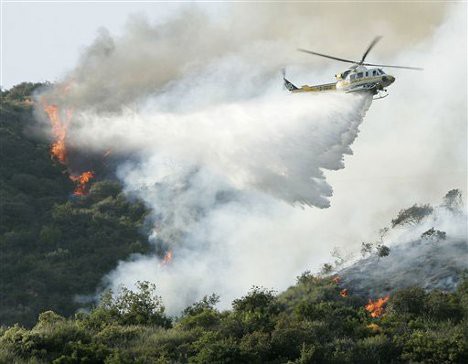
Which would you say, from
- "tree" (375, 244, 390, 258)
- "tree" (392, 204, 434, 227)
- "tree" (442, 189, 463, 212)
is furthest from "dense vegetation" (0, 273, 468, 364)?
"tree" (392, 204, 434, 227)

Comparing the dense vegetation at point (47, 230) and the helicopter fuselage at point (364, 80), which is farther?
the dense vegetation at point (47, 230)

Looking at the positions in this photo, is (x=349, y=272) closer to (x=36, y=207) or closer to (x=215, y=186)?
(x=215, y=186)

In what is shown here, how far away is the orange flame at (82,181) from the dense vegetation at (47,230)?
3.35 feet

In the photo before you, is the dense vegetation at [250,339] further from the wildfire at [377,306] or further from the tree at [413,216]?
the tree at [413,216]

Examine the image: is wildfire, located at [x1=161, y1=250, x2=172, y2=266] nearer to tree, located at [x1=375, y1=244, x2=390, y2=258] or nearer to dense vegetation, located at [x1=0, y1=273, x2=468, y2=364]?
tree, located at [x1=375, y1=244, x2=390, y2=258]

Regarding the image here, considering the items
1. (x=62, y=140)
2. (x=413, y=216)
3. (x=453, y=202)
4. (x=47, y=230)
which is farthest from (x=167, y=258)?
(x=62, y=140)

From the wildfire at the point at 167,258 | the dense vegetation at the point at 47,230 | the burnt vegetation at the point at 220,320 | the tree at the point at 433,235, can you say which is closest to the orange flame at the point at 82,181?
the dense vegetation at the point at 47,230

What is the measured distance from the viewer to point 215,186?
88812 millimetres

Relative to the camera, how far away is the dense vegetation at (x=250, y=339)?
80.7ft

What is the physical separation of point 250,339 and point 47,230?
5713cm

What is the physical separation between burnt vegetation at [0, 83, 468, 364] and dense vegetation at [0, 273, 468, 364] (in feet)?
0.14

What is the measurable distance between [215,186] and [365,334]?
200ft

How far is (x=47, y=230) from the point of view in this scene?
79375 mm

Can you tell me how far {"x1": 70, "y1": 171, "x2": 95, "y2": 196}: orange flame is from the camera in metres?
96.1
